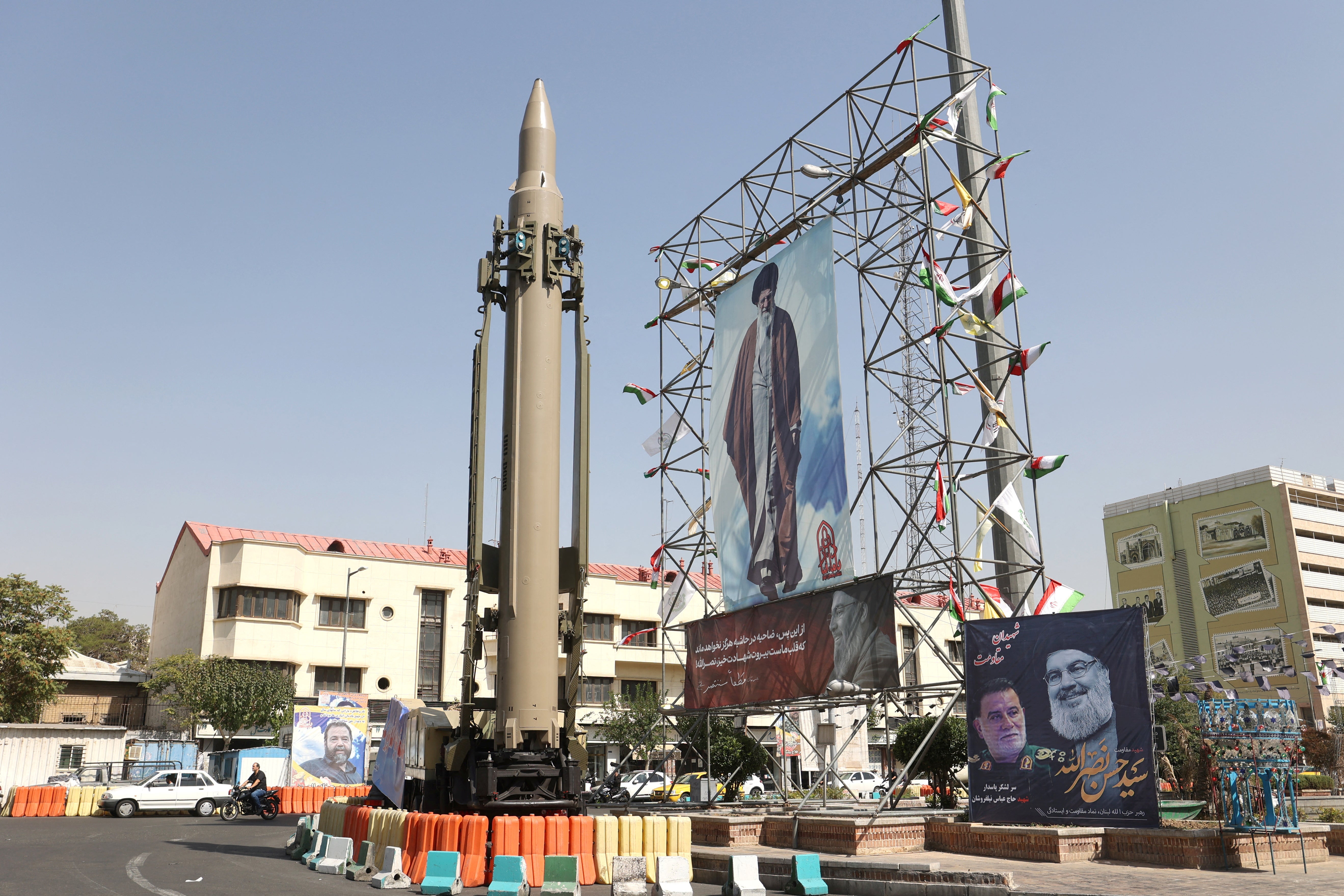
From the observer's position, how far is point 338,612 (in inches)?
2045

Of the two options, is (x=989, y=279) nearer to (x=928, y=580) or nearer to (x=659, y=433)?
(x=928, y=580)

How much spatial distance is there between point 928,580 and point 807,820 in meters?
6.74

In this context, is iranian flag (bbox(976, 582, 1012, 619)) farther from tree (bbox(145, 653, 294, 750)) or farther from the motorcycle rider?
tree (bbox(145, 653, 294, 750))

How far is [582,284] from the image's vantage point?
19.6 m

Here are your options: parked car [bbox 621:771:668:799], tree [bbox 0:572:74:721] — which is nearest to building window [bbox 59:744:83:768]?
tree [bbox 0:572:74:721]

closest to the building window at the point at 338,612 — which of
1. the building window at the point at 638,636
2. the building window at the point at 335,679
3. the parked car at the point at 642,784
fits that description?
the building window at the point at 335,679

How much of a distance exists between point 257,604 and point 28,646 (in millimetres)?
10136

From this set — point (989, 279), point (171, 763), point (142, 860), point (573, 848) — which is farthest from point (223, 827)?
point (989, 279)

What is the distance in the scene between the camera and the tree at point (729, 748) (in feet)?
105

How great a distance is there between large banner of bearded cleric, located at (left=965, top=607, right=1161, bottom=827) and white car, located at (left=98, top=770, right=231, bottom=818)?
24583 mm

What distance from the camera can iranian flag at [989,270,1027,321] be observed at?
893 inches

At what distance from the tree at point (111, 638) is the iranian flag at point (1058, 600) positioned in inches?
2923

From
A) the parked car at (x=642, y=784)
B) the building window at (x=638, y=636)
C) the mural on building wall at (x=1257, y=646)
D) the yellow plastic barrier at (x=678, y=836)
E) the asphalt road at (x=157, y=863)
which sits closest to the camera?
the asphalt road at (x=157, y=863)

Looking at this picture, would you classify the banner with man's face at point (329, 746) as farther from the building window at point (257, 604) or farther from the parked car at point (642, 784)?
the building window at point (257, 604)
